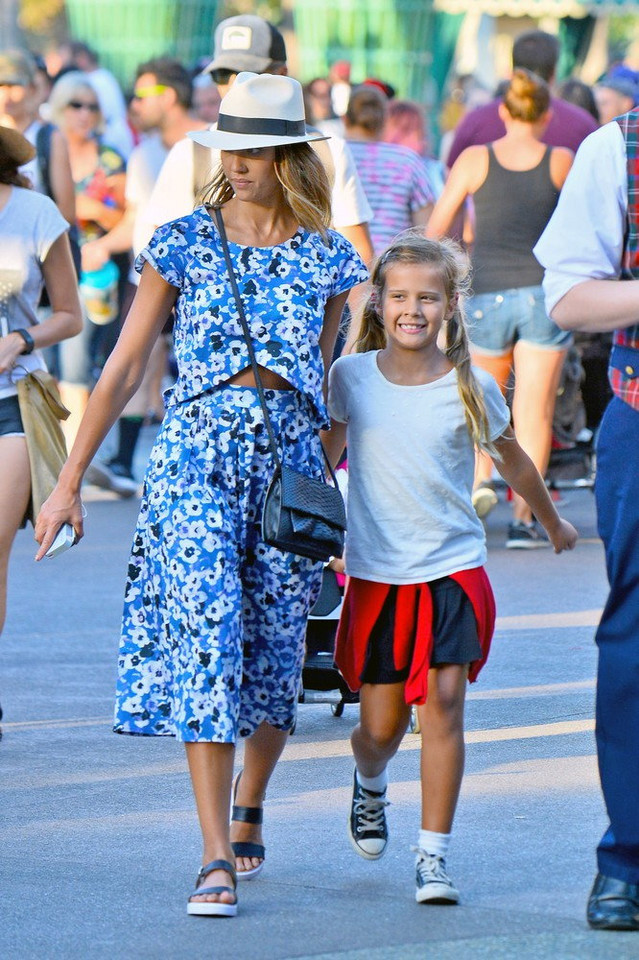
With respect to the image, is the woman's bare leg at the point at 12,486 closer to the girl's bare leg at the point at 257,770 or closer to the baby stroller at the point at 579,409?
the girl's bare leg at the point at 257,770

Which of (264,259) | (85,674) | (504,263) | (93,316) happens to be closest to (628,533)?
(264,259)

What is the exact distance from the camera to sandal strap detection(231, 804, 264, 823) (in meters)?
4.89

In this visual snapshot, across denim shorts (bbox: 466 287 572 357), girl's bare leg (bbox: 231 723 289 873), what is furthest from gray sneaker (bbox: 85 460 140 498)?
girl's bare leg (bbox: 231 723 289 873)

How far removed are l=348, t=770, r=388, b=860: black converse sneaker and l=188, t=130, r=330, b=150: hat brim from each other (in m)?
1.55

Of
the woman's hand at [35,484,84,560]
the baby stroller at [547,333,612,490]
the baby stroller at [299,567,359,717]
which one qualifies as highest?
the woman's hand at [35,484,84,560]

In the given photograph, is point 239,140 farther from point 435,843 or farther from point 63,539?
point 435,843

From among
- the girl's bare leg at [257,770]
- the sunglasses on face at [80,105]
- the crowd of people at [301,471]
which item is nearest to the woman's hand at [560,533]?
the crowd of people at [301,471]

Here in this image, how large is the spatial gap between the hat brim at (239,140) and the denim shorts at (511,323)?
488 cm

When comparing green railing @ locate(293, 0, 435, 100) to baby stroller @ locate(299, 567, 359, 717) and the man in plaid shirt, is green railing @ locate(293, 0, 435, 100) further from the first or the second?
the man in plaid shirt

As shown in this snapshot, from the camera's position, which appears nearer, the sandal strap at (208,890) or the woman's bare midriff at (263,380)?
the sandal strap at (208,890)

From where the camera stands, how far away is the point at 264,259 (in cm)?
467

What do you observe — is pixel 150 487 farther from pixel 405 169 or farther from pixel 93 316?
pixel 93 316

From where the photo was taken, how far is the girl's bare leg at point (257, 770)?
4.88m

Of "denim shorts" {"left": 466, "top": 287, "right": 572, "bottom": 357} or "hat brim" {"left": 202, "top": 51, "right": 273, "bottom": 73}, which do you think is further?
"denim shorts" {"left": 466, "top": 287, "right": 572, "bottom": 357}
